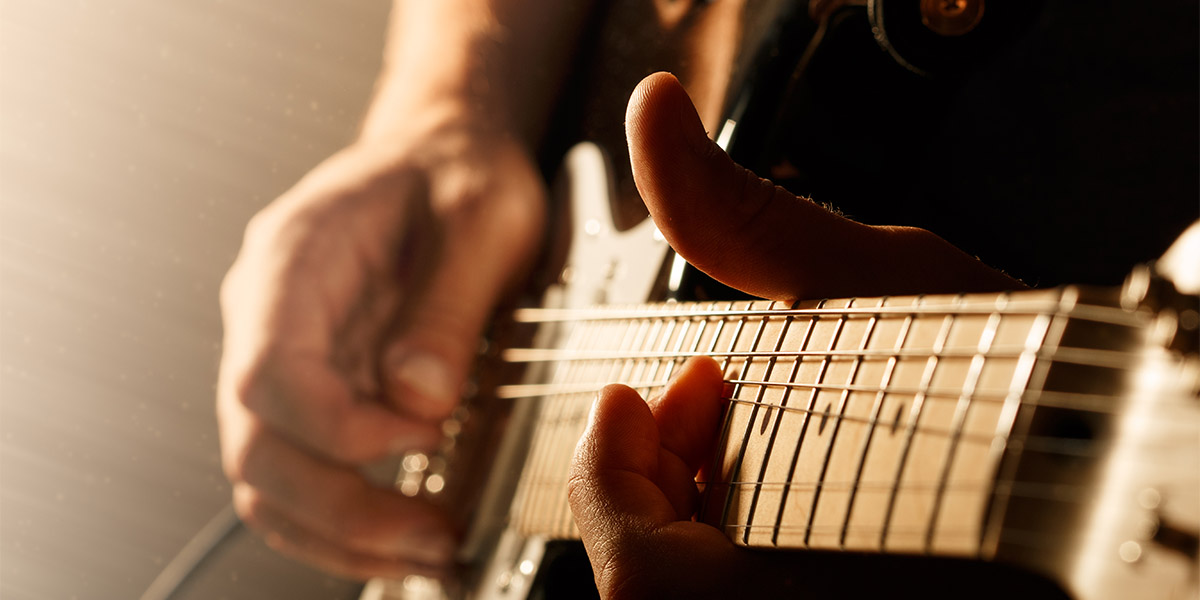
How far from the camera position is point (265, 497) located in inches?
31.0

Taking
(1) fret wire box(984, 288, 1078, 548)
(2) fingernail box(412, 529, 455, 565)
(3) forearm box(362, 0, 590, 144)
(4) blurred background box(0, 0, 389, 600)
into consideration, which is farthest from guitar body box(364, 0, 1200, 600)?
(4) blurred background box(0, 0, 389, 600)

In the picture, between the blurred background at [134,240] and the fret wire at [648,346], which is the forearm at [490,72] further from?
the fret wire at [648,346]

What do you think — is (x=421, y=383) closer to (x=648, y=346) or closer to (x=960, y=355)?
(x=648, y=346)

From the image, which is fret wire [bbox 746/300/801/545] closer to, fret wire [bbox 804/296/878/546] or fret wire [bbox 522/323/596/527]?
fret wire [bbox 804/296/878/546]

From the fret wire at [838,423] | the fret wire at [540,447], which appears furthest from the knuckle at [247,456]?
the fret wire at [838,423]

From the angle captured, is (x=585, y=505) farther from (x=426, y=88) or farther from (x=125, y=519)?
(x=125, y=519)

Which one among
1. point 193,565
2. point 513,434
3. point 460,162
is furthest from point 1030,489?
point 193,565

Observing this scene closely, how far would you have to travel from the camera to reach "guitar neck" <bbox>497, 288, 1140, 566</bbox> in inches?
8.6

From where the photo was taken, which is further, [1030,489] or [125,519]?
[125,519]

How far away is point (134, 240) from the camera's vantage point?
885 mm

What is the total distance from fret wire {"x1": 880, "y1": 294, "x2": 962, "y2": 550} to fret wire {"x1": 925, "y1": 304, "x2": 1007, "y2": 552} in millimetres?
15

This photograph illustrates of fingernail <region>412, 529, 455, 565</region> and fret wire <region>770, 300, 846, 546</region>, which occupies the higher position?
fret wire <region>770, 300, 846, 546</region>

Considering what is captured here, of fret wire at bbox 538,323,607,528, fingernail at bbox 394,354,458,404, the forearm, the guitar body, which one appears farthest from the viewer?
the forearm

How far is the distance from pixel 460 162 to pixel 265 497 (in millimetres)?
394
